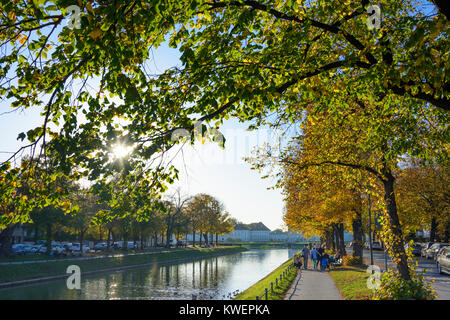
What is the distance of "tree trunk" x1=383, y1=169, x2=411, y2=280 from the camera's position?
35.7ft

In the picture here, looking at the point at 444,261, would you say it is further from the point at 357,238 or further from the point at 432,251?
the point at 432,251

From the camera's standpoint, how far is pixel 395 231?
469 inches

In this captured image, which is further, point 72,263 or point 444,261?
point 72,263

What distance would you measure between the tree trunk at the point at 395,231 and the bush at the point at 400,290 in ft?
2.27

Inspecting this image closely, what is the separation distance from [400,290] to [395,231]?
288 centimetres

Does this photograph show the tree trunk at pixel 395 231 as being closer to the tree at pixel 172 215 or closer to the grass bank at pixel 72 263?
the grass bank at pixel 72 263

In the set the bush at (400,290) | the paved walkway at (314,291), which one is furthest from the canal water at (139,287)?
the bush at (400,290)

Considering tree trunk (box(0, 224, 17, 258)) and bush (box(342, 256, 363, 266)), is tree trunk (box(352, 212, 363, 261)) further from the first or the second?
tree trunk (box(0, 224, 17, 258))

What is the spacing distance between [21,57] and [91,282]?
25583 millimetres

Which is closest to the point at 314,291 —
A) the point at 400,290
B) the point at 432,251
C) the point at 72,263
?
the point at 400,290

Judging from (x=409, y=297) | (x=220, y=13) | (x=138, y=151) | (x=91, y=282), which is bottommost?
(x=91, y=282)

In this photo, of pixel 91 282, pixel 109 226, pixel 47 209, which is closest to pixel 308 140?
pixel 91 282

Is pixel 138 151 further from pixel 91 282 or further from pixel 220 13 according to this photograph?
pixel 91 282

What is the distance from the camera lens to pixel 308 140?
45.6 feet
